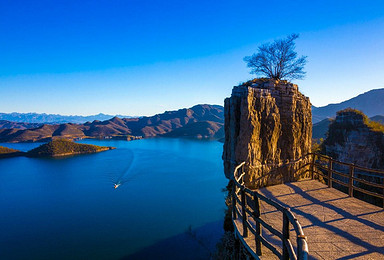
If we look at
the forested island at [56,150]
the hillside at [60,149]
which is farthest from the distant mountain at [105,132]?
the hillside at [60,149]

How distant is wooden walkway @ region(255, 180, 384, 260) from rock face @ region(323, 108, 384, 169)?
1376cm

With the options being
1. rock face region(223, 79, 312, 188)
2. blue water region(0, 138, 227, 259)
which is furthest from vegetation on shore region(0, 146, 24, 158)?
rock face region(223, 79, 312, 188)

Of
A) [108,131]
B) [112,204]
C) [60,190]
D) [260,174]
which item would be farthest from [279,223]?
[108,131]

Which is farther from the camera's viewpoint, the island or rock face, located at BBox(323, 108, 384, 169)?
the island

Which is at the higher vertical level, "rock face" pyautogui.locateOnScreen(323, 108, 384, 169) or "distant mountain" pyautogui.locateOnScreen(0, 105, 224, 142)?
"rock face" pyautogui.locateOnScreen(323, 108, 384, 169)

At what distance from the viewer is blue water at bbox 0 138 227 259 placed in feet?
73.6

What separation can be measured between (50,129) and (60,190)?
14303 centimetres

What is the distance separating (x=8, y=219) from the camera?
29594mm

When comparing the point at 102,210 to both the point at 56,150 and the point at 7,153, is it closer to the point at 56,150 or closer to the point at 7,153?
the point at 56,150

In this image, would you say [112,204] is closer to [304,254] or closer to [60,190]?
[60,190]

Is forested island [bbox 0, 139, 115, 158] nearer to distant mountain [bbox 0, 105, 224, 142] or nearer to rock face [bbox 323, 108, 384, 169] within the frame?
distant mountain [bbox 0, 105, 224, 142]

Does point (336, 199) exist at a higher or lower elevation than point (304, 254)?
lower

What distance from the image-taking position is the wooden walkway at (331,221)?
14.1 feet

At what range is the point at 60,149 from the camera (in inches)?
3533
